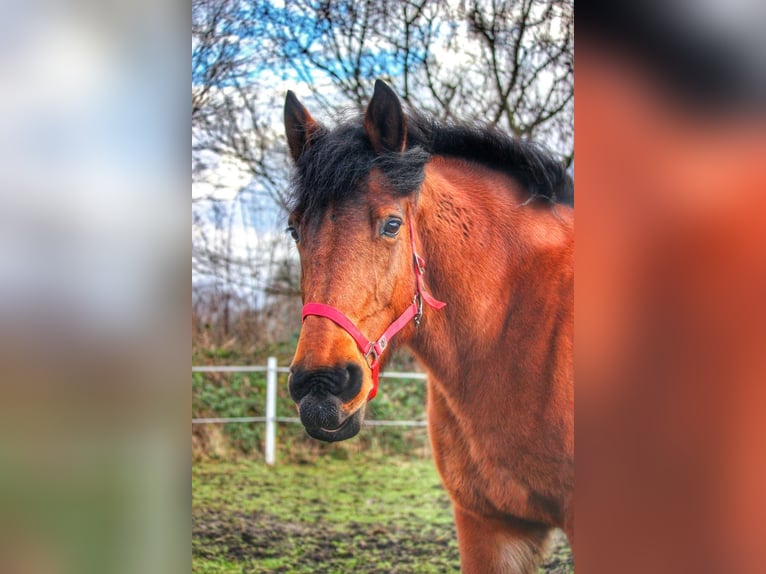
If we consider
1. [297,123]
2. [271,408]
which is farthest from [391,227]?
[271,408]

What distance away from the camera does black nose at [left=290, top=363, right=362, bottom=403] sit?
1.94 m

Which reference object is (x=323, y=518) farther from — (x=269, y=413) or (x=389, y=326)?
(x=389, y=326)

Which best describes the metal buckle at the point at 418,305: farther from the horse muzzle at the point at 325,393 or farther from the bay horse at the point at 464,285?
the horse muzzle at the point at 325,393

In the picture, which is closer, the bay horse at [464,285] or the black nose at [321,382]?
the black nose at [321,382]

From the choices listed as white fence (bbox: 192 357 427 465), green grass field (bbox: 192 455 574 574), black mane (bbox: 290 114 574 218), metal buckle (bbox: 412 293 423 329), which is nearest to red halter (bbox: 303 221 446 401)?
metal buckle (bbox: 412 293 423 329)

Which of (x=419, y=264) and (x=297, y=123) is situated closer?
(x=419, y=264)

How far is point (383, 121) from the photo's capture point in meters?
2.21

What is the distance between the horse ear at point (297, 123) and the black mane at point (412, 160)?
69mm

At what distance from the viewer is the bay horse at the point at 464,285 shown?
2.11 metres

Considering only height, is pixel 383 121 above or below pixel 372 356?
above

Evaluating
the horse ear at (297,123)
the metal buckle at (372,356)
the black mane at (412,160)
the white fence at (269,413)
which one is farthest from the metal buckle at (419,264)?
the white fence at (269,413)

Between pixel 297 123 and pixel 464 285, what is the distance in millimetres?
892
